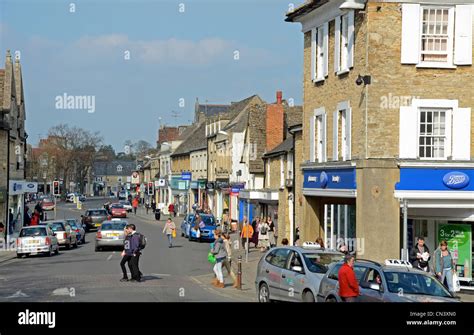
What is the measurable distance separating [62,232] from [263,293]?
2191 centimetres

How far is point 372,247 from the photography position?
999 inches

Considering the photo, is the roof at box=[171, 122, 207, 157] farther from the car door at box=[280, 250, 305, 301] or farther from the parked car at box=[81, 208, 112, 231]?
the car door at box=[280, 250, 305, 301]

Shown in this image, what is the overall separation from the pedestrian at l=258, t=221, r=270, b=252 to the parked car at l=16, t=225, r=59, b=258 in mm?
10143

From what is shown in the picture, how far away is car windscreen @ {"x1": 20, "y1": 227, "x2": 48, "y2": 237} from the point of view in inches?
1390

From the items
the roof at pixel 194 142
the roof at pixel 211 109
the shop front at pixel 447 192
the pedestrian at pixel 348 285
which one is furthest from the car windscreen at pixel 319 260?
the roof at pixel 211 109

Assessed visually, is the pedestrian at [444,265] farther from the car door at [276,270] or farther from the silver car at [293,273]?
the car door at [276,270]

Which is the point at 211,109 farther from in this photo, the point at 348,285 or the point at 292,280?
the point at 348,285

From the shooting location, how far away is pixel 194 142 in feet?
285

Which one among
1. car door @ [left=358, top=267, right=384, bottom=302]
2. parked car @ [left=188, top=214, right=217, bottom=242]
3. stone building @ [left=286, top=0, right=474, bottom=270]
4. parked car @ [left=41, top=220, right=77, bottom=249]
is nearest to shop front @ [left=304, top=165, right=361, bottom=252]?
stone building @ [left=286, top=0, right=474, bottom=270]

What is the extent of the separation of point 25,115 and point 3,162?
11712 millimetres

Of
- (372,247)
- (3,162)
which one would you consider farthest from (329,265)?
(3,162)

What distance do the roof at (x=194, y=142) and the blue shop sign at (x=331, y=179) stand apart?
49401 millimetres

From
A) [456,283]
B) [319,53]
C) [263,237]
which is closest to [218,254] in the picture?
[456,283]
